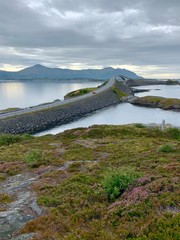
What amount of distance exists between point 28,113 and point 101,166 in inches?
2744

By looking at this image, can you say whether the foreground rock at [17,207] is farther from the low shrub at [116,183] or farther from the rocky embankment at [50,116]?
the rocky embankment at [50,116]

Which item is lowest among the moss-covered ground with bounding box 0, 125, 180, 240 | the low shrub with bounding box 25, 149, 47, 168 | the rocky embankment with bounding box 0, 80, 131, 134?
the rocky embankment with bounding box 0, 80, 131, 134

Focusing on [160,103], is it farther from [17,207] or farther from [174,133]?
[17,207]

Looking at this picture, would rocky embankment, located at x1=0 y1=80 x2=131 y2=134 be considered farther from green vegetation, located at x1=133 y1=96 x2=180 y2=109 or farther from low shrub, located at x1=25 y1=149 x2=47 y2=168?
low shrub, located at x1=25 y1=149 x2=47 y2=168

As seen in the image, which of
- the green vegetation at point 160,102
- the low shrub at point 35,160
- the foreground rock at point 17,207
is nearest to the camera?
the foreground rock at point 17,207

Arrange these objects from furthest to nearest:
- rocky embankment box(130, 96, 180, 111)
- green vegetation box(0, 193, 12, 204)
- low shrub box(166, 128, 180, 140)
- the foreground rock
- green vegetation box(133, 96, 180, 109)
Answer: green vegetation box(133, 96, 180, 109), rocky embankment box(130, 96, 180, 111), low shrub box(166, 128, 180, 140), green vegetation box(0, 193, 12, 204), the foreground rock

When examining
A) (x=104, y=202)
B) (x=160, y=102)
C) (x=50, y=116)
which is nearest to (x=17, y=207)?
(x=104, y=202)

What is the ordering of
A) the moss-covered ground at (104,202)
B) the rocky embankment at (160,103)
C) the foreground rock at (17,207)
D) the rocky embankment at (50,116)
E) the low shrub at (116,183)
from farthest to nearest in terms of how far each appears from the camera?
the rocky embankment at (160,103) < the rocky embankment at (50,116) < the low shrub at (116,183) < the foreground rock at (17,207) < the moss-covered ground at (104,202)

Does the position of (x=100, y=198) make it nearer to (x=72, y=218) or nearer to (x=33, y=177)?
(x=72, y=218)

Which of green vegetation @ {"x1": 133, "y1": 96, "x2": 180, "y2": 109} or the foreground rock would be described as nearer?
the foreground rock

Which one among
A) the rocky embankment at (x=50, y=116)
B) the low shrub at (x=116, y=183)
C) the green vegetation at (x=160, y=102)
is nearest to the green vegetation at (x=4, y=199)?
the low shrub at (x=116, y=183)

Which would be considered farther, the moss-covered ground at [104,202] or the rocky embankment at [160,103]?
the rocky embankment at [160,103]

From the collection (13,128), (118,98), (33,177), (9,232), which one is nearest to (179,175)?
(9,232)

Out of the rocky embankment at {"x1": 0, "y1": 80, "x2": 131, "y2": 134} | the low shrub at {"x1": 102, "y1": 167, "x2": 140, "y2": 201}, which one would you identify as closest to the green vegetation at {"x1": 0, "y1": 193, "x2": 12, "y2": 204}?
the low shrub at {"x1": 102, "y1": 167, "x2": 140, "y2": 201}
